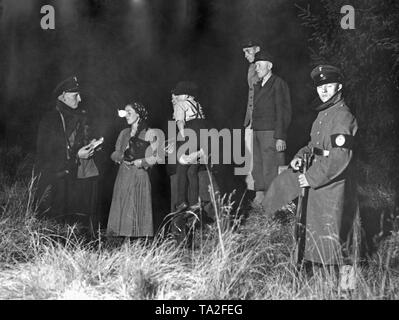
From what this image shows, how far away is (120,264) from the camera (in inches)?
→ 241

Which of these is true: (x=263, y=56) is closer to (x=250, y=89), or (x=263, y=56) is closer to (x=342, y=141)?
(x=250, y=89)

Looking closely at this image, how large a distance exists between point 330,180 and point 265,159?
5.54ft

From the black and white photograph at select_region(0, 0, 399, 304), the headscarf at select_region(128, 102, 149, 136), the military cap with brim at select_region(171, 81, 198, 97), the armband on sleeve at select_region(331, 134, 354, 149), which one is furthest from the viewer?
the military cap with brim at select_region(171, 81, 198, 97)

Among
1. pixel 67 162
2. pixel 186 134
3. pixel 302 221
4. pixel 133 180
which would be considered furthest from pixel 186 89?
pixel 302 221

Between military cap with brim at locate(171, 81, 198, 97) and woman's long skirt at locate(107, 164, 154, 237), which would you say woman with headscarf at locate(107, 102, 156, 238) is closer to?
woman's long skirt at locate(107, 164, 154, 237)

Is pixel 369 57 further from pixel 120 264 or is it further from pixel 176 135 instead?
pixel 120 264

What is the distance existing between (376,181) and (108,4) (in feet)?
12.5

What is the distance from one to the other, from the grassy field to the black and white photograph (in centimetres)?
3

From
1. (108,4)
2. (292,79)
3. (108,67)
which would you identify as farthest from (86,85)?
(292,79)

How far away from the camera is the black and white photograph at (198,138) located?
20.2 feet

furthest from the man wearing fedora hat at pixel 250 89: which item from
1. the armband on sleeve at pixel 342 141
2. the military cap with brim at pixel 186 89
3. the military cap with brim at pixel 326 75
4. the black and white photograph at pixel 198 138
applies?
the armband on sleeve at pixel 342 141

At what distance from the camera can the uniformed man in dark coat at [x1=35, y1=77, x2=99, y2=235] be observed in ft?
24.2

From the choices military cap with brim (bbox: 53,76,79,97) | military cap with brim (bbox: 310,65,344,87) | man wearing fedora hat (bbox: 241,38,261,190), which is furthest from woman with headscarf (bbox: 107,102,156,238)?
military cap with brim (bbox: 310,65,344,87)
